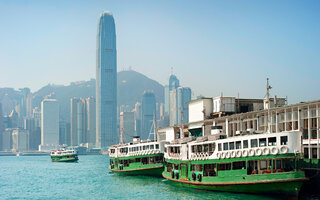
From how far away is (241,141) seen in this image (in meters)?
39.3

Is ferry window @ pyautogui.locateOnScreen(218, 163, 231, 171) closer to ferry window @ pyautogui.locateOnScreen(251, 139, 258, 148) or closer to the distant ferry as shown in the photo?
ferry window @ pyautogui.locateOnScreen(251, 139, 258, 148)

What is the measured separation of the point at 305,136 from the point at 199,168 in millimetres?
11269

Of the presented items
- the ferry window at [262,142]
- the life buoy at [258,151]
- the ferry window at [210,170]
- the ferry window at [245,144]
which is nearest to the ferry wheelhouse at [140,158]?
the ferry window at [210,170]

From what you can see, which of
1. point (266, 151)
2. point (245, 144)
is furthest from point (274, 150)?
point (245, 144)

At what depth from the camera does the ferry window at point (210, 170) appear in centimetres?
4234

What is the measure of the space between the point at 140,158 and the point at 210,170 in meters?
22.6

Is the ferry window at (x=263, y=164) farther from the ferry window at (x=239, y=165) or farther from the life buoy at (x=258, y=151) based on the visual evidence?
the ferry window at (x=239, y=165)

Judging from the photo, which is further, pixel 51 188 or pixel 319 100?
pixel 51 188

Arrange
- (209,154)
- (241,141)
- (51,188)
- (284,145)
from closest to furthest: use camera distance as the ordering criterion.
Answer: (284,145), (241,141), (209,154), (51,188)

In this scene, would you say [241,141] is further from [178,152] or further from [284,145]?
[178,152]

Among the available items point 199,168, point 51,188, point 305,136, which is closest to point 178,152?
point 199,168

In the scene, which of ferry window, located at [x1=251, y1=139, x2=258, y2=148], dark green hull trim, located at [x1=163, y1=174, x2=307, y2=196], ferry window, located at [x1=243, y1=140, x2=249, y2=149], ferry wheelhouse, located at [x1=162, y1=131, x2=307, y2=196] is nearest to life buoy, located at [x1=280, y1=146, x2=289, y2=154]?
ferry wheelhouse, located at [x1=162, y1=131, x2=307, y2=196]

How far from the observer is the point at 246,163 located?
1511 inches

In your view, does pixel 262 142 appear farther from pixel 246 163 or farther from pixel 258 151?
pixel 246 163
